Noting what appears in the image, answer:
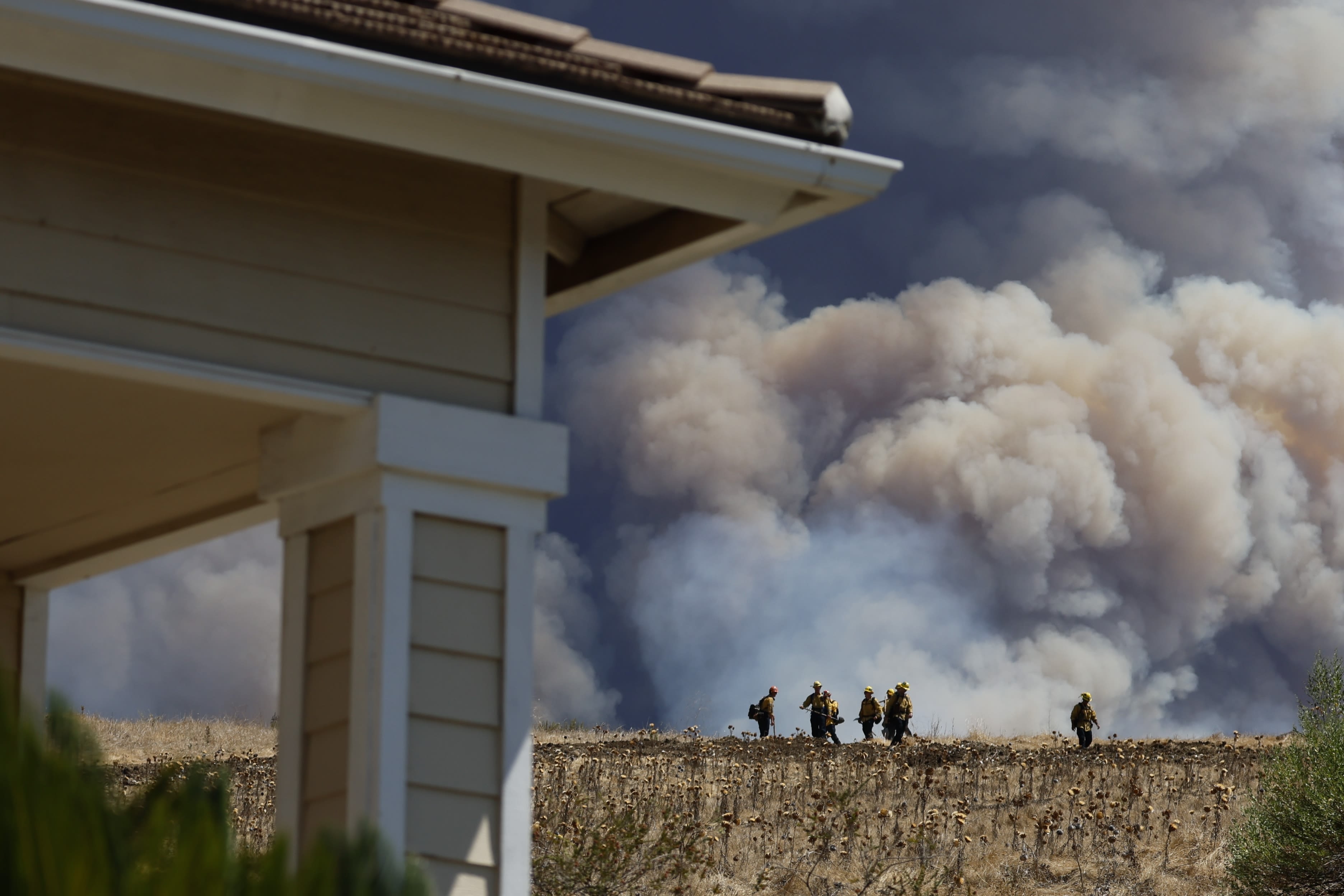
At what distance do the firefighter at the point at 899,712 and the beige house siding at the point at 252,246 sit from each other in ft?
70.0

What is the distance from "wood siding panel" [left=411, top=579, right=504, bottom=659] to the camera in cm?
446

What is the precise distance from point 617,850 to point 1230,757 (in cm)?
1163

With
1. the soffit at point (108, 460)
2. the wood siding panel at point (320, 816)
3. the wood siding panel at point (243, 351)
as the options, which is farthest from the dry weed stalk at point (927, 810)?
the wood siding panel at point (243, 351)

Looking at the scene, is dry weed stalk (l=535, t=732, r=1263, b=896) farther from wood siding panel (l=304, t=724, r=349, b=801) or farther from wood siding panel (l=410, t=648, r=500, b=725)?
wood siding panel (l=410, t=648, r=500, b=725)

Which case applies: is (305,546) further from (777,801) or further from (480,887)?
(777,801)

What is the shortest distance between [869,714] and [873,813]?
9.10 metres

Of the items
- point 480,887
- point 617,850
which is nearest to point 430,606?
point 480,887

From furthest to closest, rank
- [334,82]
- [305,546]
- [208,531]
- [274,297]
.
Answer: [208,531] → [305,546] → [274,297] → [334,82]

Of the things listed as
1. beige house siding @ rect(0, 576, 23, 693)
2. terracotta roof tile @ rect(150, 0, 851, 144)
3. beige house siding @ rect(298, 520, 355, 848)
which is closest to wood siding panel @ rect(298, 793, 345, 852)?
beige house siding @ rect(298, 520, 355, 848)

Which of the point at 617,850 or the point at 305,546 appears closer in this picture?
the point at 305,546

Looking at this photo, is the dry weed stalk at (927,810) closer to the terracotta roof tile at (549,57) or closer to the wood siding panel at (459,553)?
the wood siding panel at (459,553)

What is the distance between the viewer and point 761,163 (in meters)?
4.52

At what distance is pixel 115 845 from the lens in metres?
2.81

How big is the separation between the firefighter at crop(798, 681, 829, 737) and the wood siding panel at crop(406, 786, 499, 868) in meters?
23.8
